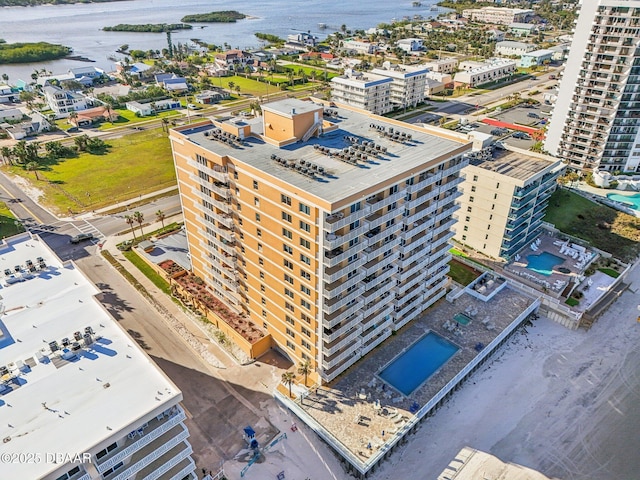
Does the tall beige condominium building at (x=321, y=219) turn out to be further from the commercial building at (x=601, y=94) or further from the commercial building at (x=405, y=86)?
the commercial building at (x=405, y=86)

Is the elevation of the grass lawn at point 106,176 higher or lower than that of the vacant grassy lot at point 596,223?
lower

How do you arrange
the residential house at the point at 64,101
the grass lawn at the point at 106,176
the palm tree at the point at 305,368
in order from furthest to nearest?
the residential house at the point at 64,101 < the grass lawn at the point at 106,176 < the palm tree at the point at 305,368

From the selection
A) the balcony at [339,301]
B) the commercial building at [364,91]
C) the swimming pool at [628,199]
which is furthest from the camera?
the commercial building at [364,91]

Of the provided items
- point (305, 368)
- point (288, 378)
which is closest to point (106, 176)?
point (288, 378)

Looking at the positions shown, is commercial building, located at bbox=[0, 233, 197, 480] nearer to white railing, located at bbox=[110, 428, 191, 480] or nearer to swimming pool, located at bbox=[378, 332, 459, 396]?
white railing, located at bbox=[110, 428, 191, 480]

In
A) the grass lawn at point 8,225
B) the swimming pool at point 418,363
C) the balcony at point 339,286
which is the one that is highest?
the balcony at point 339,286

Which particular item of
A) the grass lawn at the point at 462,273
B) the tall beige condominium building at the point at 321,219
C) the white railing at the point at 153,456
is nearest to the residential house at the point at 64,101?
the tall beige condominium building at the point at 321,219

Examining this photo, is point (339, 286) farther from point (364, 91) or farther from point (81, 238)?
point (364, 91)

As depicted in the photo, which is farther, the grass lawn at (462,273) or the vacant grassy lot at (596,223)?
the vacant grassy lot at (596,223)
